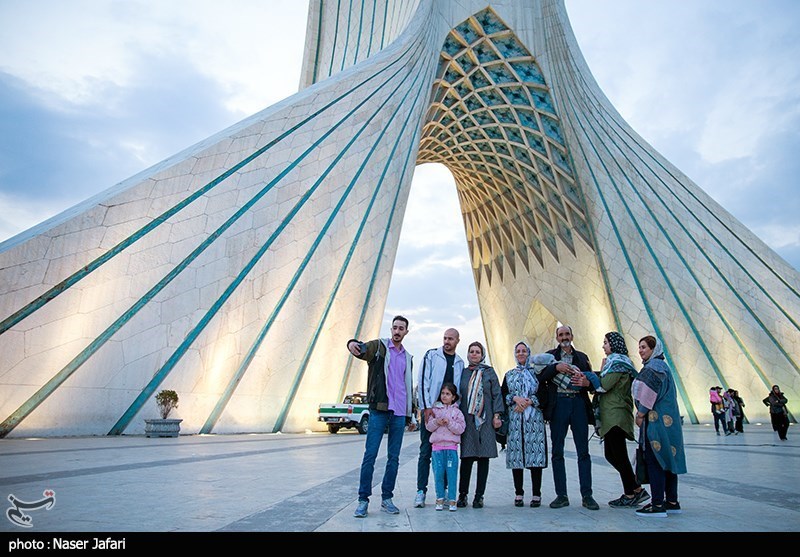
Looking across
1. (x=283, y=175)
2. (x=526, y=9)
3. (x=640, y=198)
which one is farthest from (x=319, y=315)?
(x=526, y=9)

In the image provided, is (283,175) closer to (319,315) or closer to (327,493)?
(319,315)

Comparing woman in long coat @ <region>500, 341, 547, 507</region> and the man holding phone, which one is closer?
the man holding phone

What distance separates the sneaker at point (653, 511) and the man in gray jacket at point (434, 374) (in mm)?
1167

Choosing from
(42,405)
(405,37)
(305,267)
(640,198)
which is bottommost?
(42,405)

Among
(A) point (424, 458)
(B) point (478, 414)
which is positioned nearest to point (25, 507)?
(A) point (424, 458)

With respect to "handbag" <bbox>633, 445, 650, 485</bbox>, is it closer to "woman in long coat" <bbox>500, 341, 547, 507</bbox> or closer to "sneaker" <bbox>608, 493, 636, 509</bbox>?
"sneaker" <bbox>608, 493, 636, 509</bbox>

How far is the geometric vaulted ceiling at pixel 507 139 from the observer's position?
16.2 meters

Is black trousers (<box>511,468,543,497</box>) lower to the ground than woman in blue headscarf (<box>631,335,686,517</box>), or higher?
lower

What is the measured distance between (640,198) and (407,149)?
266 inches

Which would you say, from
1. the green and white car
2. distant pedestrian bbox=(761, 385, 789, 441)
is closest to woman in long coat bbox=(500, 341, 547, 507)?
distant pedestrian bbox=(761, 385, 789, 441)

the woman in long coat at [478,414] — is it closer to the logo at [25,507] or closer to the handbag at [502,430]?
the handbag at [502,430]

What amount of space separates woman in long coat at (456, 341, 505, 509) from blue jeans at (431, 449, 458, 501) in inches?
5.5

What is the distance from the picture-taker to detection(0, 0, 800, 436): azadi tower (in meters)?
6.55
